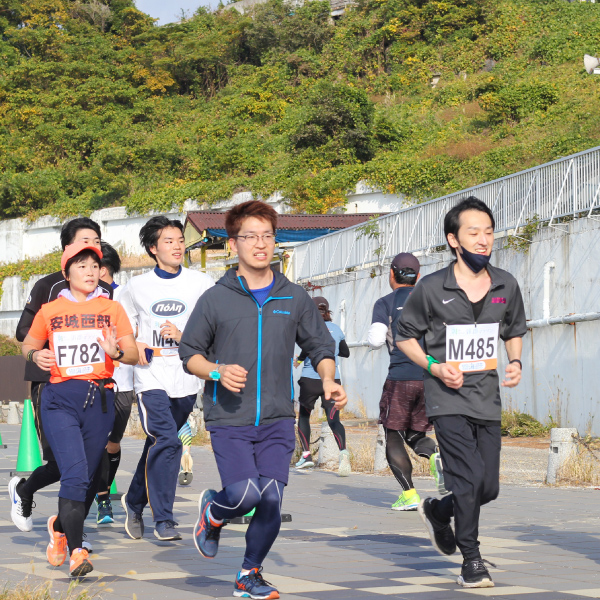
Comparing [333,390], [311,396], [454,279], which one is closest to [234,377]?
[333,390]

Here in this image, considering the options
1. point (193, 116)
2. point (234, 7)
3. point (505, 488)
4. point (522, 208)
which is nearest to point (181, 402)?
point (505, 488)

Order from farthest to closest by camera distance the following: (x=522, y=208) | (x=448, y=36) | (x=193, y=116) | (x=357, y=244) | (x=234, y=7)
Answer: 1. (x=234, y=7)
2. (x=193, y=116)
3. (x=448, y=36)
4. (x=357, y=244)
5. (x=522, y=208)

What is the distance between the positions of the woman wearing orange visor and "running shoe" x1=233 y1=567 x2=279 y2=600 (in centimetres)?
109

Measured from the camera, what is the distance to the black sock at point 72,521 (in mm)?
5711

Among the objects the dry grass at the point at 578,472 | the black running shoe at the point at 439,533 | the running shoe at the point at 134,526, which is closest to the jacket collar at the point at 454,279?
the black running shoe at the point at 439,533

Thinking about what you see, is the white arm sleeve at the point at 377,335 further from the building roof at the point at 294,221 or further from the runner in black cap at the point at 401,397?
the building roof at the point at 294,221

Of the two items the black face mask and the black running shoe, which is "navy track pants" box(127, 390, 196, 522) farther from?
the black face mask

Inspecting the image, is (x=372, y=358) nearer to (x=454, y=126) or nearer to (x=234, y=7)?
(x=454, y=126)

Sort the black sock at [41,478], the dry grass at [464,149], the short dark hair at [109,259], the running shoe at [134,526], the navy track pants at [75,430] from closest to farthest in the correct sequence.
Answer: the navy track pants at [75,430] < the black sock at [41,478] < the running shoe at [134,526] < the short dark hair at [109,259] < the dry grass at [464,149]

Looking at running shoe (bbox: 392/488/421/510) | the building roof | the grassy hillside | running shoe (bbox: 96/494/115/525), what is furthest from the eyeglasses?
the grassy hillside

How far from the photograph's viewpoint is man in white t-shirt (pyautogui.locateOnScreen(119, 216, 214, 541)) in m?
6.91

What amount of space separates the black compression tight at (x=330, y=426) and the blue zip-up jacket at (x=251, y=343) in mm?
4843

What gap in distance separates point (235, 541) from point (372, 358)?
16.4 meters

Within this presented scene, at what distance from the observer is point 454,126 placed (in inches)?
1718
